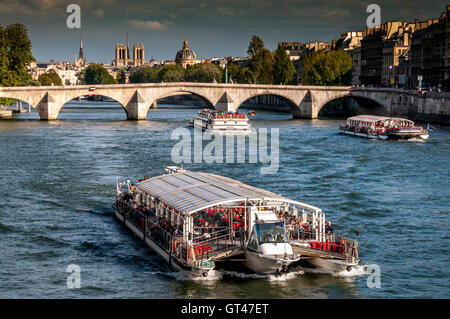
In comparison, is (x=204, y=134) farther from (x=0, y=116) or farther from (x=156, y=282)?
(x=156, y=282)

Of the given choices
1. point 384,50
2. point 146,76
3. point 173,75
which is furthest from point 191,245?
point 146,76

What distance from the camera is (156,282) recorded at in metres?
18.7

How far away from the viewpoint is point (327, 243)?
19.2 metres

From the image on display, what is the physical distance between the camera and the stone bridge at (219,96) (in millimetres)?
68250

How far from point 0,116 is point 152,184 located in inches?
2094

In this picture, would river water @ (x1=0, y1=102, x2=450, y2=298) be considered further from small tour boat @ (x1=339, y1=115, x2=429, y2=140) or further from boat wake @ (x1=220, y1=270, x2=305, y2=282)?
small tour boat @ (x1=339, y1=115, x2=429, y2=140)

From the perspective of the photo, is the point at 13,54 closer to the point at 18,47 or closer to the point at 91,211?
the point at 18,47

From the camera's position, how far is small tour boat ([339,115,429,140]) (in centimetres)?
5147

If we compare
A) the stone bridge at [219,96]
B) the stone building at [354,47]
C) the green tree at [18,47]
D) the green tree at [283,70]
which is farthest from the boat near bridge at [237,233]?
the stone building at [354,47]

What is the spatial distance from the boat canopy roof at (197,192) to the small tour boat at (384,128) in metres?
30.4

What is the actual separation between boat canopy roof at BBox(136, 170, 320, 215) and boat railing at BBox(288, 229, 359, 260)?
674 mm

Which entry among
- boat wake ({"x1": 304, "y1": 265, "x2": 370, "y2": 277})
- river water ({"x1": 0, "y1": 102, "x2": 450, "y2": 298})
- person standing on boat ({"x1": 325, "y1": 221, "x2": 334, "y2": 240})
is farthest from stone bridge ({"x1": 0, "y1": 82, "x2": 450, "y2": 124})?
boat wake ({"x1": 304, "y1": 265, "x2": 370, "y2": 277})

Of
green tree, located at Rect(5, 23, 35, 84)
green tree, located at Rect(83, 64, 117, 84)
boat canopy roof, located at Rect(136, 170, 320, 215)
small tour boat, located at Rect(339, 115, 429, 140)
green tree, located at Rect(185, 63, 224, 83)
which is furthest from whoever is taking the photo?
green tree, located at Rect(83, 64, 117, 84)
